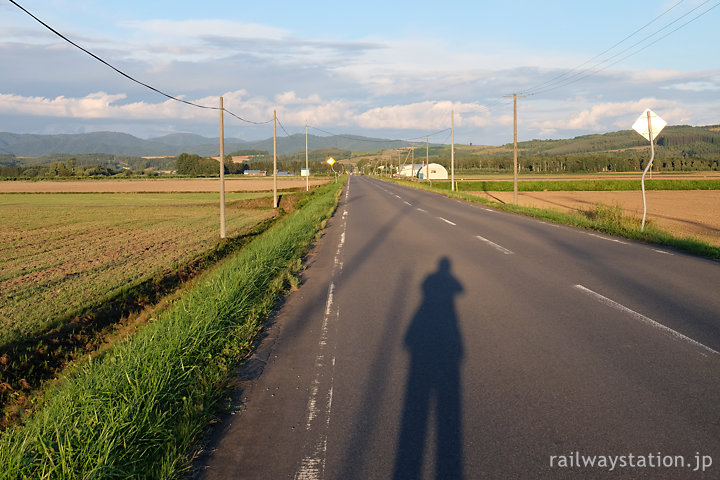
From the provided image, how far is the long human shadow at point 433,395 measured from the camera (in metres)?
3.44

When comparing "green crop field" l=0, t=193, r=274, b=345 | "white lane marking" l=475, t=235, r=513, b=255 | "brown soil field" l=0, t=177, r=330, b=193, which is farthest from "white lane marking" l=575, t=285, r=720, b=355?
"brown soil field" l=0, t=177, r=330, b=193

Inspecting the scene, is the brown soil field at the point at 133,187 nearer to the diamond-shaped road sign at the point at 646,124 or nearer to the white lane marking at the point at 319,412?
the diamond-shaped road sign at the point at 646,124

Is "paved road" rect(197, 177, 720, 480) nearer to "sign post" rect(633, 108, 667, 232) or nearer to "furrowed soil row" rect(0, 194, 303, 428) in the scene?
"furrowed soil row" rect(0, 194, 303, 428)

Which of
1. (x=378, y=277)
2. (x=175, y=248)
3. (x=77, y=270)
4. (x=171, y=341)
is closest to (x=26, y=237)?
(x=175, y=248)

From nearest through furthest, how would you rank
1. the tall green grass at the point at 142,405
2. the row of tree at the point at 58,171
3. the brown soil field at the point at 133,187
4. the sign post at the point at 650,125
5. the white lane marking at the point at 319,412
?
1. the tall green grass at the point at 142,405
2. the white lane marking at the point at 319,412
3. the sign post at the point at 650,125
4. the brown soil field at the point at 133,187
5. the row of tree at the point at 58,171

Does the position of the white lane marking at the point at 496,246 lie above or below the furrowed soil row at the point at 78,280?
above

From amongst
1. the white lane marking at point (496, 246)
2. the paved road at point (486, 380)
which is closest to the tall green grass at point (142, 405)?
the paved road at point (486, 380)

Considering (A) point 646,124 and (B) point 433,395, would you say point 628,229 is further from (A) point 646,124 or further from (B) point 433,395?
(B) point 433,395

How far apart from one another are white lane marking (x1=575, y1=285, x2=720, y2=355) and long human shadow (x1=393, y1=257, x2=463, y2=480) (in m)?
2.25

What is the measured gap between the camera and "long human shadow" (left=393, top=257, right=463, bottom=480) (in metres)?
3.44

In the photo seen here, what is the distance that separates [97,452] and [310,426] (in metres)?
1.47

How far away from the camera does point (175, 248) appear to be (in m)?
17.8

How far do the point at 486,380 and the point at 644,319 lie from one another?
10.2ft

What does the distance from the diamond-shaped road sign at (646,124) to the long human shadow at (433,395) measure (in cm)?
1096
